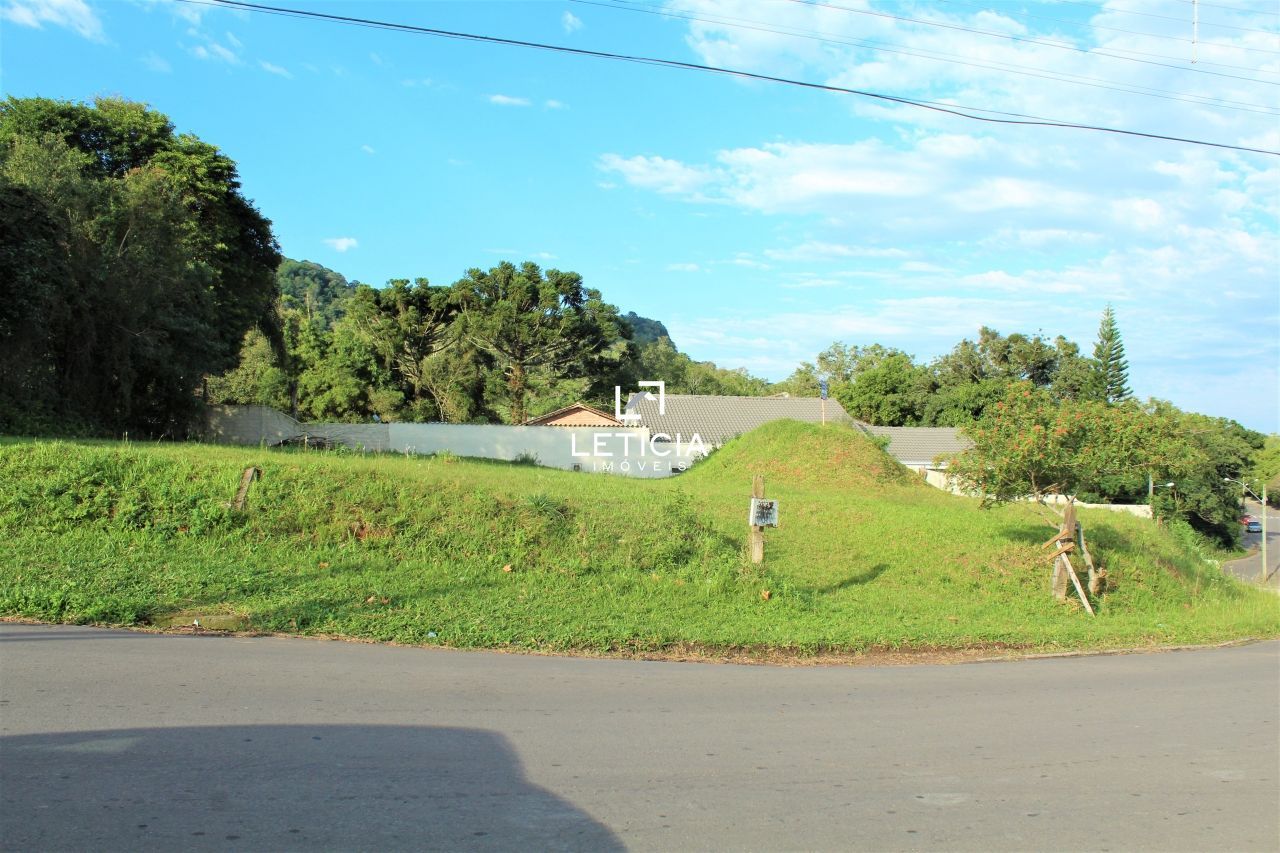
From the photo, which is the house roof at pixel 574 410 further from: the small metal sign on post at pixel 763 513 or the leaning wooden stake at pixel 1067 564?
the small metal sign on post at pixel 763 513

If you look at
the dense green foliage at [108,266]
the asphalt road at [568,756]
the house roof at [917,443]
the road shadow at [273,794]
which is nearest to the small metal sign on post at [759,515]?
the asphalt road at [568,756]

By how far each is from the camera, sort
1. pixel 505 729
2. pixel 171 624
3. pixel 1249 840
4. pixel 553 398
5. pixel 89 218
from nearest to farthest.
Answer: pixel 1249 840 → pixel 505 729 → pixel 171 624 → pixel 89 218 → pixel 553 398

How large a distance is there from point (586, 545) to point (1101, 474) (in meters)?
8.79

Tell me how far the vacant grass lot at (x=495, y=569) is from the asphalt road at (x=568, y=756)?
1.17 metres

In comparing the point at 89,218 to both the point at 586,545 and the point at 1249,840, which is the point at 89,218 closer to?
the point at 586,545

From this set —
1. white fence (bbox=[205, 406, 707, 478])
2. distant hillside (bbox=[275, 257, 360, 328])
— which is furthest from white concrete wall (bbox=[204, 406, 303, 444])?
distant hillside (bbox=[275, 257, 360, 328])

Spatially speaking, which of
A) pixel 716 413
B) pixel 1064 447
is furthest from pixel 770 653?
pixel 716 413

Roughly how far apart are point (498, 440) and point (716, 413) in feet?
53.6

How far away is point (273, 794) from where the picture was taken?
4.59 meters

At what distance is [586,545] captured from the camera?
1294cm

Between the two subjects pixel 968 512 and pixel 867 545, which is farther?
pixel 968 512

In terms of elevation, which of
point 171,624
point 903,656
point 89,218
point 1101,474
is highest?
point 89,218

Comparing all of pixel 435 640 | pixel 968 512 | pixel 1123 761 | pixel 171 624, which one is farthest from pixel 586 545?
pixel 968 512

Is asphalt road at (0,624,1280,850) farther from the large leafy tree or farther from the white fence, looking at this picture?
the large leafy tree
